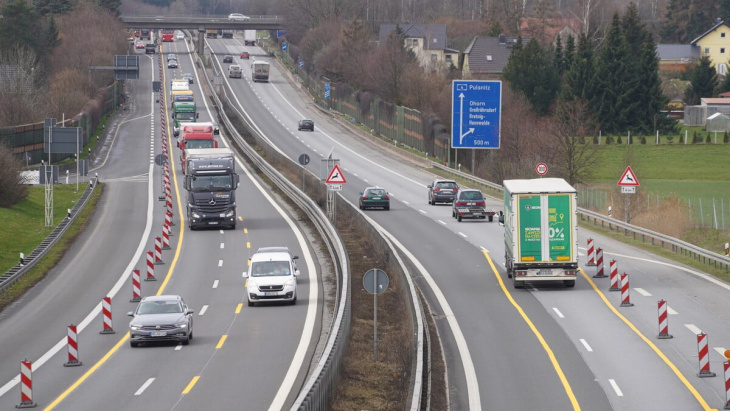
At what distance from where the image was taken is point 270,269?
34375 millimetres

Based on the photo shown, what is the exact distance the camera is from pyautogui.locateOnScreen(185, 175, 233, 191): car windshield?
5025 centimetres

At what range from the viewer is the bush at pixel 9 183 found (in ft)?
192

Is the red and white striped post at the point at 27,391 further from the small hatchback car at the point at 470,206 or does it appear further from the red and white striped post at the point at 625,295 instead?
the small hatchback car at the point at 470,206

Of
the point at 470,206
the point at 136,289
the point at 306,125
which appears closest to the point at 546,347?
the point at 136,289

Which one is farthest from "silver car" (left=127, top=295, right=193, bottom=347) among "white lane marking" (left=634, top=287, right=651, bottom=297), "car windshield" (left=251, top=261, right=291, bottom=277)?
"white lane marking" (left=634, top=287, right=651, bottom=297)

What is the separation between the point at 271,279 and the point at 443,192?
28195 millimetres

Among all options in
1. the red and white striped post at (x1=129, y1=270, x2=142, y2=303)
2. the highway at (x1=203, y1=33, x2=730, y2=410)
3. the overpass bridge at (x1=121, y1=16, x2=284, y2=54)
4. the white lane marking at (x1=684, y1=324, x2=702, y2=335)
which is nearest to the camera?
the highway at (x1=203, y1=33, x2=730, y2=410)

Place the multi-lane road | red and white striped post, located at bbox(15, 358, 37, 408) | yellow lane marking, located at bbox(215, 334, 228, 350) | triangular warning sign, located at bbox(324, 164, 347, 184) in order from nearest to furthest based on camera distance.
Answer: red and white striped post, located at bbox(15, 358, 37, 408) → the multi-lane road → yellow lane marking, located at bbox(215, 334, 228, 350) → triangular warning sign, located at bbox(324, 164, 347, 184)

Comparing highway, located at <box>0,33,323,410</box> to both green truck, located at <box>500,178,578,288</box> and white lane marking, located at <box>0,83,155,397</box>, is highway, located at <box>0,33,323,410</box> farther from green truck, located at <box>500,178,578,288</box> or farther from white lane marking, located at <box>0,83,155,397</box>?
green truck, located at <box>500,178,578,288</box>

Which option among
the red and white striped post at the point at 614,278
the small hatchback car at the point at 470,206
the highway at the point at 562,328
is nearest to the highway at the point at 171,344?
the highway at the point at 562,328

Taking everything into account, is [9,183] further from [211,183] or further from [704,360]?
[704,360]

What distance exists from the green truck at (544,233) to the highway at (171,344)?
6.62 meters

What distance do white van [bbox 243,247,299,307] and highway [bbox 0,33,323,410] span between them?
0.46m

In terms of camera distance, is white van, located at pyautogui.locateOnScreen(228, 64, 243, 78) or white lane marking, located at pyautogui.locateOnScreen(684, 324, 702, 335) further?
white van, located at pyautogui.locateOnScreen(228, 64, 243, 78)
